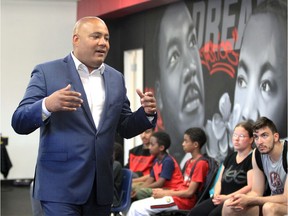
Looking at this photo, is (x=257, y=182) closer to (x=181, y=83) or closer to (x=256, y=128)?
(x=256, y=128)

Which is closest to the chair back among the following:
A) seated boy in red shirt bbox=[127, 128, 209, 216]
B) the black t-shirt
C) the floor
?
seated boy in red shirt bbox=[127, 128, 209, 216]

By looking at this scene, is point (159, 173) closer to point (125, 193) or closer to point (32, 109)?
point (125, 193)

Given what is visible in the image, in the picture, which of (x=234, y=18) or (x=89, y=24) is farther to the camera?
(x=234, y=18)

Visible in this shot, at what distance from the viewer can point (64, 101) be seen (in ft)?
8.69

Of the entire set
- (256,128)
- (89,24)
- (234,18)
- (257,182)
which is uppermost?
(234,18)

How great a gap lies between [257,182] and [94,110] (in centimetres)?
226

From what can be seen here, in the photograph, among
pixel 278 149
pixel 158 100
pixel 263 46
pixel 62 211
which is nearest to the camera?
pixel 62 211

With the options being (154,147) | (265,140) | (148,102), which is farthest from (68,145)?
(154,147)

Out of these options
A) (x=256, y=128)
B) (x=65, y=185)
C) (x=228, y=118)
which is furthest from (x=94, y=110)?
(x=228, y=118)

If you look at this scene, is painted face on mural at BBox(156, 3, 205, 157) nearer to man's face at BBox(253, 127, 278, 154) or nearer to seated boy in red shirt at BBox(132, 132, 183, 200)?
seated boy in red shirt at BBox(132, 132, 183, 200)

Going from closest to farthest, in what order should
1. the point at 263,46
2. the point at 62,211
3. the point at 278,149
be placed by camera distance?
the point at 62,211 → the point at 278,149 → the point at 263,46

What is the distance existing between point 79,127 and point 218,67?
437 centimetres

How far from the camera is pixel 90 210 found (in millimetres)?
2951

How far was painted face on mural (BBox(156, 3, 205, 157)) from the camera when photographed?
298 inches
